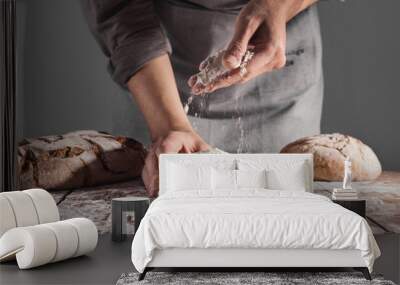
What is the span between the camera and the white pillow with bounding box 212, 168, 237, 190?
6531mm

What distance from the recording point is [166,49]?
718cm

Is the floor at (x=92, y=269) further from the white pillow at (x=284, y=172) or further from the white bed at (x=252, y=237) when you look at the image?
the white pillow at (x=284, y=172)

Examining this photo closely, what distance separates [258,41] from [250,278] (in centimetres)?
298

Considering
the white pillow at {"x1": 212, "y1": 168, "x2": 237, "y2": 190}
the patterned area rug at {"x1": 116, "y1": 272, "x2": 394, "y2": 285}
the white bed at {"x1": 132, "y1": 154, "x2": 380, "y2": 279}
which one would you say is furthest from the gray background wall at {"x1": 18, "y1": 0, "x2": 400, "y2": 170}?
the patterned area rug at {"x1": 116, "y1": 272, "x2": 394, "y2": 285}

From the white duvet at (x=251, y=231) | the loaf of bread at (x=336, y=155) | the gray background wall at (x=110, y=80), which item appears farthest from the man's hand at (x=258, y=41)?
the white duvet at (x=251, y=231)

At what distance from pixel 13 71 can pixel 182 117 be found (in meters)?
1.77

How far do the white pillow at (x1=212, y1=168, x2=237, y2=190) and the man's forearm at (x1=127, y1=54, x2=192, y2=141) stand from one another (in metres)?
→ 0.81

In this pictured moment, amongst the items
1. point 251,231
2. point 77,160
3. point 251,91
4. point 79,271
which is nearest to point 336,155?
point 251,91

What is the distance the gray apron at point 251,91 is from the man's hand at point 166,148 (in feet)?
0.33

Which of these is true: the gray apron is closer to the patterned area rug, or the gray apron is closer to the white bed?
the white bed

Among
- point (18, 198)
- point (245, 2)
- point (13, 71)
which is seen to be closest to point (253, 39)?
point (245, 2)

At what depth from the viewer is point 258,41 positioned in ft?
23.6

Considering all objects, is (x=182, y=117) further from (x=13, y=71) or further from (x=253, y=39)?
(x=13, y=71)

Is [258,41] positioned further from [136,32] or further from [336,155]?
[336,155]
